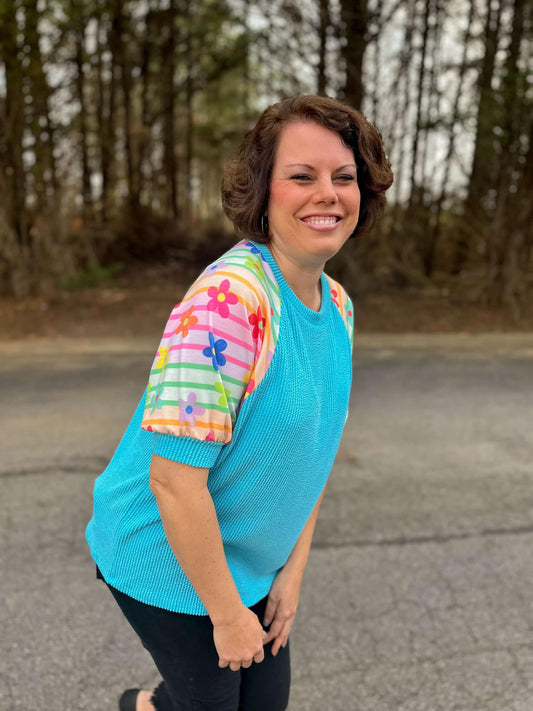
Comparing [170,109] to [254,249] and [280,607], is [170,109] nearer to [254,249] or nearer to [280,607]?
[254,249]

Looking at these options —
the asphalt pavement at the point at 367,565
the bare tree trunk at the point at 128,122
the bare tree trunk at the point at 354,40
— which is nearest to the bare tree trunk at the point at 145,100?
the bare tree trunk at the point at 128,122

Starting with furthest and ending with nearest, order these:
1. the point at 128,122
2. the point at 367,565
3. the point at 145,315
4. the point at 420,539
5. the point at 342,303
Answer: the point at 128,122
the point at 145,315
the point at 420,539
the point at 367,565
the point at 342,303

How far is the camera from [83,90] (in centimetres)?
1277

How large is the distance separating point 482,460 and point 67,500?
2.69m

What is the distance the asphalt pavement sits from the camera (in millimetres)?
2584

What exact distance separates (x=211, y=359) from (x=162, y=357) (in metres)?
0.11

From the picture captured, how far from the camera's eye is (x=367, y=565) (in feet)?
11.1

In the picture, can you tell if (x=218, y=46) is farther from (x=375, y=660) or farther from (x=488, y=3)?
(x=375, y=660)

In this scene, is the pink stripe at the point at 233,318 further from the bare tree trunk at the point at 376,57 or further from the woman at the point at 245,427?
the bare tree trunk at the point at 376,57

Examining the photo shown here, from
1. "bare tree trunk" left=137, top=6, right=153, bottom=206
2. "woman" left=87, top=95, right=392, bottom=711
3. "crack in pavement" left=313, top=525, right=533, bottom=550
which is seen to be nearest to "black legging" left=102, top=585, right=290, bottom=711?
"woman" left=87, top=95, right=392, bottom=711

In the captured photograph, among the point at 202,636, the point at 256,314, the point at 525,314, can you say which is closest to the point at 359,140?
the point at 256,314

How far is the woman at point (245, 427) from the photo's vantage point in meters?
1.34

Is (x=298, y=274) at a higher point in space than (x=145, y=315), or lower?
higher

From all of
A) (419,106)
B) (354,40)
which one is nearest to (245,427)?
(354,40)
